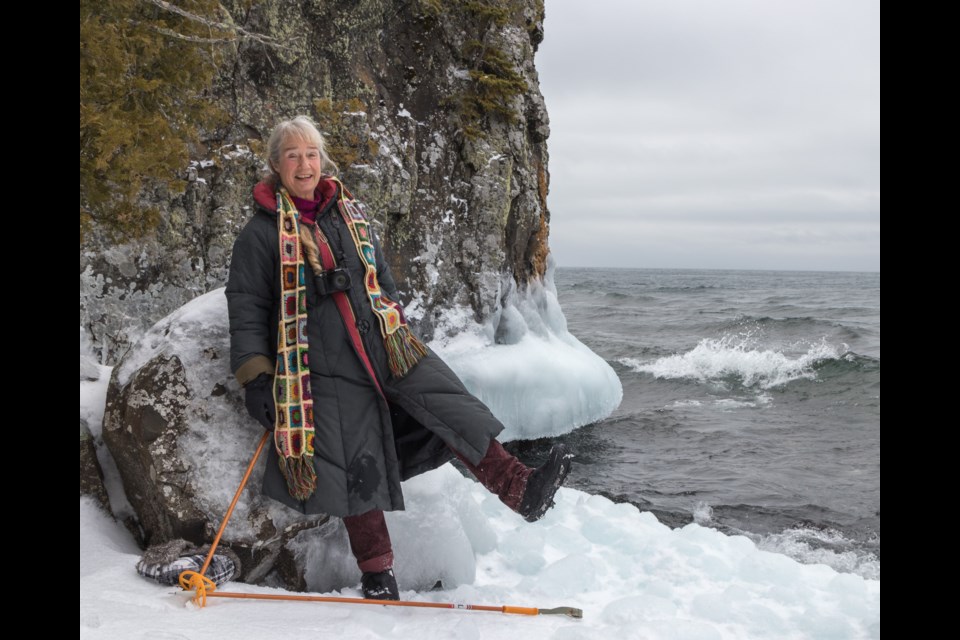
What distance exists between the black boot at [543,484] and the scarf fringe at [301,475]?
92cm

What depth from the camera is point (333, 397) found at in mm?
Answer: 3146

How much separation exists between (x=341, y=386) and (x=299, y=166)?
3.20ft

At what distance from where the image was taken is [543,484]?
10.5 feet

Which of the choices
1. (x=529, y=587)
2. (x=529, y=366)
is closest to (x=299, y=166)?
(x=529, y=587)

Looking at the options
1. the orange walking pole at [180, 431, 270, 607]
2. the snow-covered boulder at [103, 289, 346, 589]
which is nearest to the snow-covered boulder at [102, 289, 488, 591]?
the snow-covered boulder at [103, 289, 346, 589]

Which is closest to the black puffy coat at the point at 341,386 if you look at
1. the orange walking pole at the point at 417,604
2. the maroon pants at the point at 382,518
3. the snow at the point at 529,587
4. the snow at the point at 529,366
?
the maroon pants at the point at 382,518

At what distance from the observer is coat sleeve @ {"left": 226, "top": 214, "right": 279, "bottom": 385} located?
3037 mm

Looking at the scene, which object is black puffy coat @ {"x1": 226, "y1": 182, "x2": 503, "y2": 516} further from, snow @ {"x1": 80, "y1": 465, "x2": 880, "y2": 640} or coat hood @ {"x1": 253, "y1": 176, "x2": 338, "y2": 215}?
snow @ {"x1": 80, "y1": 465, "x2": 880, "y2": 640}

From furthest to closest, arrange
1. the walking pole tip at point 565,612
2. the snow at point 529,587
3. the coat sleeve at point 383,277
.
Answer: the coat sleeve at point 383,277 < the walking pole tip at point 565,612 < the snow at point 529,587

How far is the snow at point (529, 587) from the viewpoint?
281 cm

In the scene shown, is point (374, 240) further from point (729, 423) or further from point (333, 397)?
point (729, 423)

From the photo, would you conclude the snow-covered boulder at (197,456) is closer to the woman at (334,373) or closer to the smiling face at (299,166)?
the woman at (334,373)

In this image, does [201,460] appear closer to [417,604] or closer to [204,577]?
[204,577]

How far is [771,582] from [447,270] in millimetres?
5968
